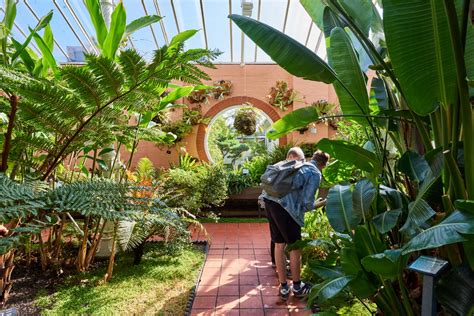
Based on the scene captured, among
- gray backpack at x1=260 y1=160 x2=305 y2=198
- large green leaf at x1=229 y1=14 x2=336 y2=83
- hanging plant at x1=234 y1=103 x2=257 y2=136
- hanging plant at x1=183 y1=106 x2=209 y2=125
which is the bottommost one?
gray backpack at x1=260 y1=160 x2=305 y2=198

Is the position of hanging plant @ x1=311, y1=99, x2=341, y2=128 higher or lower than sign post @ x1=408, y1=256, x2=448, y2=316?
higher

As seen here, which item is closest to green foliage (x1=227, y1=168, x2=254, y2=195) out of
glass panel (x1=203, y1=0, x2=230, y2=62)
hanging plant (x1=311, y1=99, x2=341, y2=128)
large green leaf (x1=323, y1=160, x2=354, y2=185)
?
glass panel (x1=203, y1=0, x2=230, y2=62)

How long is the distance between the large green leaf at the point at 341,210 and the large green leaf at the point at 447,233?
0.50 metres

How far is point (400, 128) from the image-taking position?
1.69 metres

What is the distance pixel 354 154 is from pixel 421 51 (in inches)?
24.9

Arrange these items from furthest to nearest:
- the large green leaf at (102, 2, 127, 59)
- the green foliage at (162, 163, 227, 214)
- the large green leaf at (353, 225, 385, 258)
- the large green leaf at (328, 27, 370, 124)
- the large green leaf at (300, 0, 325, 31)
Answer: the green foliage at (162, 163, 227, 214) → the large green leaf at (300, 0, 325, 31) → the large green leaf at (102, 2, 127, 59) → the large green leaf at (328, 27, 370, 124) → the large green leaf at (353, 225, 385, 258)

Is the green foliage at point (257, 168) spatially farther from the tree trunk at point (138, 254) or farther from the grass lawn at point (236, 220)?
the tree trunk at point (138, 254)

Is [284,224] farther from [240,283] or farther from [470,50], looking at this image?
[470,50]

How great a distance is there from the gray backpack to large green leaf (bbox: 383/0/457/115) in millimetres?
1362

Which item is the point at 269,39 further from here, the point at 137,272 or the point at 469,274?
the point at 137,272

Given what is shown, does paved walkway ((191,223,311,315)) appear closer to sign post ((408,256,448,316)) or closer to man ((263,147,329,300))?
man ((263,147,329,300))

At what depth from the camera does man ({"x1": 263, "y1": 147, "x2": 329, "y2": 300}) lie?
2.40 meters

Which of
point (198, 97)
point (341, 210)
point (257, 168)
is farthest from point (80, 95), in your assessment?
point (198, 97)

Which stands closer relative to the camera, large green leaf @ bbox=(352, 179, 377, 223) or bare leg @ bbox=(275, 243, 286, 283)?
large green leaf @ bbox=(352, 179, 377, 223)
